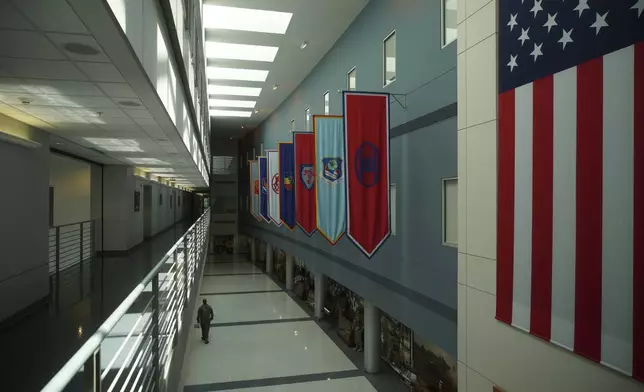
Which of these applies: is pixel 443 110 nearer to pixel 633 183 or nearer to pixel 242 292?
pixel 633 183

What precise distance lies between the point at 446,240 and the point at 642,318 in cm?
388

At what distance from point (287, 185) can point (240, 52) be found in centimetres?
524

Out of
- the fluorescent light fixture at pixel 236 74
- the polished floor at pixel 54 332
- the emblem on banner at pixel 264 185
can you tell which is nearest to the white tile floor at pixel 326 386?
the polished floor at pixel 54 332

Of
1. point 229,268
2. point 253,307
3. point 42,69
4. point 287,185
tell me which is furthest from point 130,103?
point 229,268

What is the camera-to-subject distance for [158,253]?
47.3ft

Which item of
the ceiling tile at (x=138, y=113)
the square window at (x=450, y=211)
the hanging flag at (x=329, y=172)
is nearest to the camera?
the ceiling tile at (x=138, y=113)

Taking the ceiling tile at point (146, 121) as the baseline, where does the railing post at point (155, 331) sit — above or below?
below

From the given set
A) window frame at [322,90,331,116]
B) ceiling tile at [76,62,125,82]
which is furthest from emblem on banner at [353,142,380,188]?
window frame at [322,90,331,116]

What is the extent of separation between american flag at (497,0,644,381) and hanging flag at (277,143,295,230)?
799 cm

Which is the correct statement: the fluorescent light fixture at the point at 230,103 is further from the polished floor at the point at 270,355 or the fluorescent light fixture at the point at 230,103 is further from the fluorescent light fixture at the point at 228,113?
the polished floor at the point at 270,355

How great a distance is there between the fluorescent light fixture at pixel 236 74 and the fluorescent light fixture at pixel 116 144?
626 centimetres

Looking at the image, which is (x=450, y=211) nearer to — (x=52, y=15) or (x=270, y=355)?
(x=52, y=15)

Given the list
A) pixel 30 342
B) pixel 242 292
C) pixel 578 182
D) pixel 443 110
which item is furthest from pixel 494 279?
pixel 242 292

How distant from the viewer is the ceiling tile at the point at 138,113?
19.4 ft
